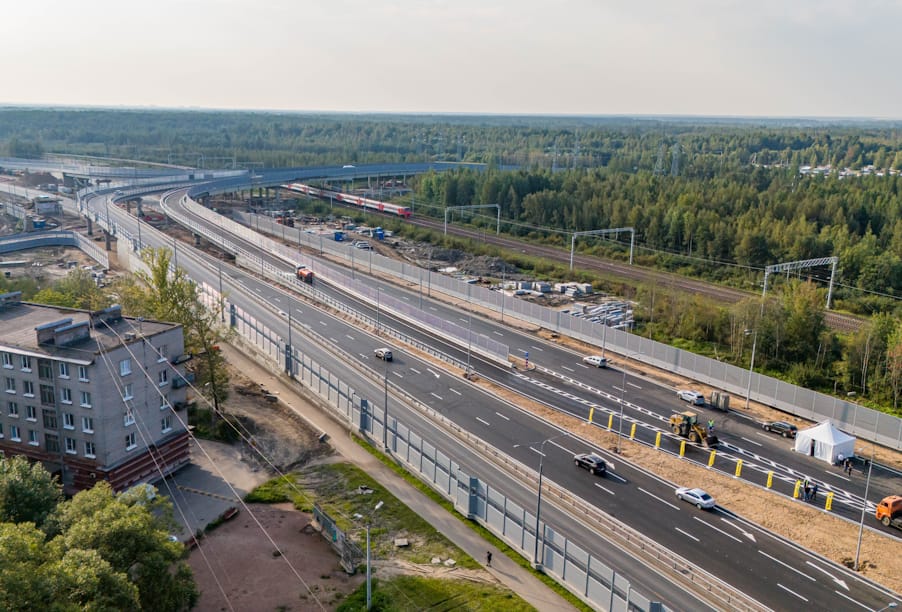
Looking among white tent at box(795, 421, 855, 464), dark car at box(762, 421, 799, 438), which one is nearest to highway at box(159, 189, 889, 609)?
dark car at box(762, 421, 799, 438)

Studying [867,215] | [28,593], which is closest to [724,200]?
[867,215]

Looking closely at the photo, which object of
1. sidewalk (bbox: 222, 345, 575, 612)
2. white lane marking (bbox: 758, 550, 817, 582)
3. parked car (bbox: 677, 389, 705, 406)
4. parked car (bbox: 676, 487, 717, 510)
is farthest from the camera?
parked car (bbox: 677, 389, 705, 406)

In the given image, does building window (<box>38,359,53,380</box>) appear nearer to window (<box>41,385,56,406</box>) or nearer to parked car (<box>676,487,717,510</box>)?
window (<box>41,385,56,406</box>)

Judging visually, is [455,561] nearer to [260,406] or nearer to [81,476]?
[81,476]

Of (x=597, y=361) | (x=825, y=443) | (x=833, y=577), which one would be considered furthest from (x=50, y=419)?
(x=825, y=443)

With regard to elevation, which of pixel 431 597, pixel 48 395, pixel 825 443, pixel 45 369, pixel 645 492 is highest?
pixel 45 369

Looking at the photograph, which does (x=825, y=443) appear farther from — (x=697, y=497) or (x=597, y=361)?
(x=597, y=361)
